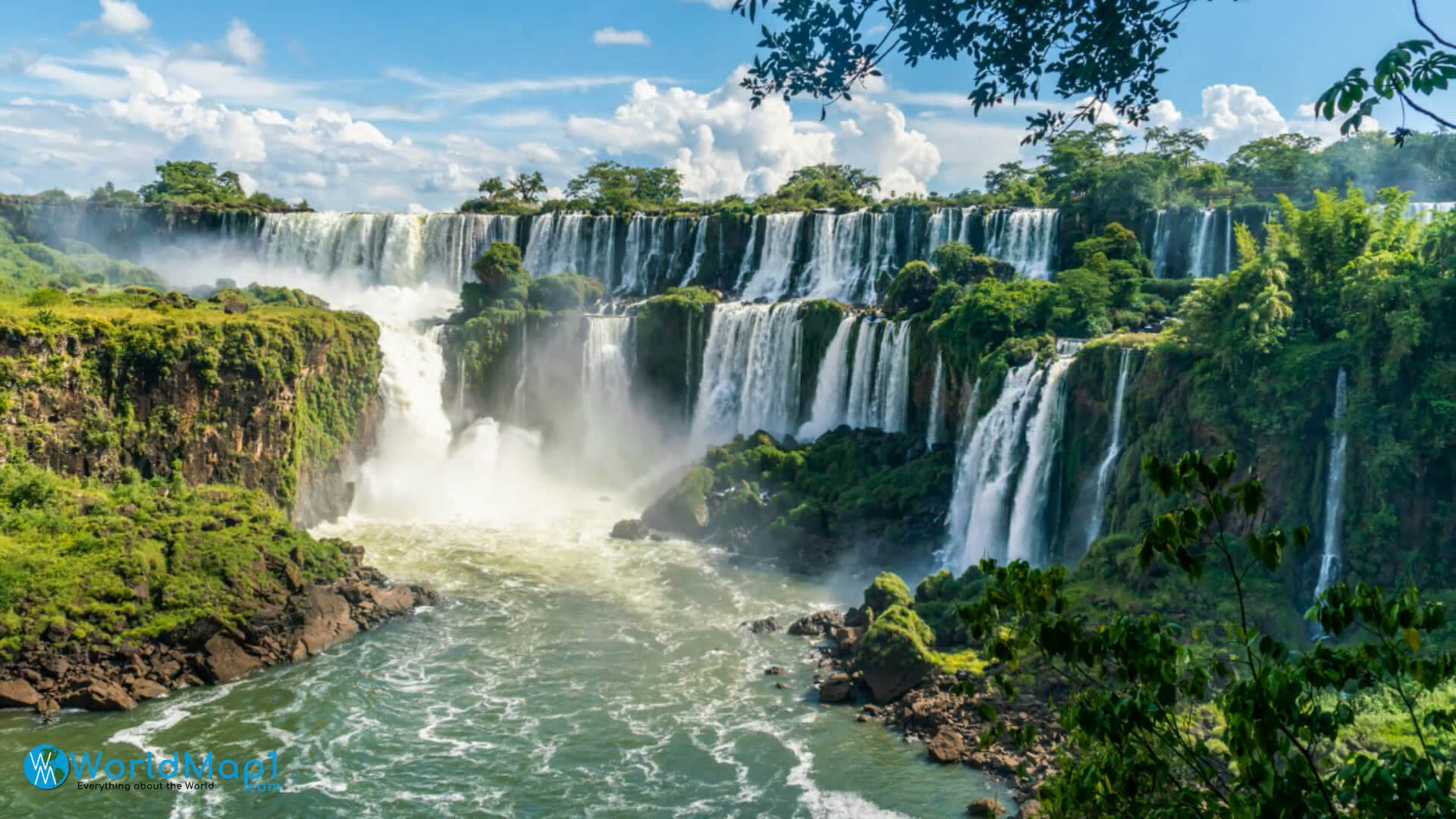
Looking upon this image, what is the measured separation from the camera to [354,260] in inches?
1821

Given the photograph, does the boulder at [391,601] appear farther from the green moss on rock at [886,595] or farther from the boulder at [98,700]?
the green moss on rock at [886,595]

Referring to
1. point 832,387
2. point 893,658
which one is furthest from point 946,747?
point 832,387

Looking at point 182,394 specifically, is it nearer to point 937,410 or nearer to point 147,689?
point 147,689

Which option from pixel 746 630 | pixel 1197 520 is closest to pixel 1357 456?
pixel 746 630

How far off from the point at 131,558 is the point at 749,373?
19865 millimetres

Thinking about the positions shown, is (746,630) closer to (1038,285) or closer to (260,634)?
(260,634)

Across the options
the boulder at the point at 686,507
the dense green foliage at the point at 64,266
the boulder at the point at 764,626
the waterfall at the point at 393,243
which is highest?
the waterfall at the point at 393,243

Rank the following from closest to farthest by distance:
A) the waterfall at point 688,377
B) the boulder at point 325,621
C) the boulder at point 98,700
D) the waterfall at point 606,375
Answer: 1. the boulder at point 98,700
2. the boulder at point 325,621
3. the waterfall at point 688,377
4. the waterfall at point 606,375

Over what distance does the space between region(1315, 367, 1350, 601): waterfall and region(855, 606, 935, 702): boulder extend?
682cm

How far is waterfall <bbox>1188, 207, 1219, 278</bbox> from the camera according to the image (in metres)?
34.9

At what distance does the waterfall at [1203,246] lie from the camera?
114ft

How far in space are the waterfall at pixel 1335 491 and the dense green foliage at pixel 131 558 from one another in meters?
19.4

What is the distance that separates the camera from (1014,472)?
2431cm

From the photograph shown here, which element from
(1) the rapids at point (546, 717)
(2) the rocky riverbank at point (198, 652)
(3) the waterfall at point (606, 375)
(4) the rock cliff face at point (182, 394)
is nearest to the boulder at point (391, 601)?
(2) the rocky riverbank at point (198, 652)
